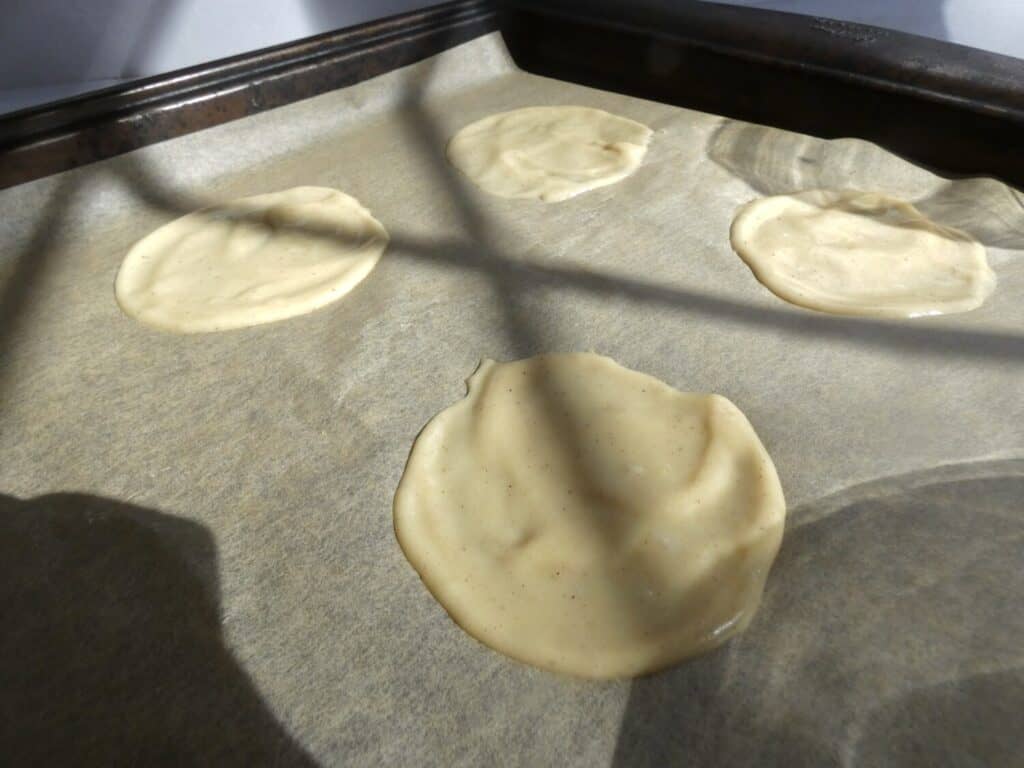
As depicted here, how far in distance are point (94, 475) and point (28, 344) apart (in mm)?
387

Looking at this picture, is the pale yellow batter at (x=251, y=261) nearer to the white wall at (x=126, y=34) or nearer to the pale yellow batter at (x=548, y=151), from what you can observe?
the pale yellow batter at (x=548, y=151)

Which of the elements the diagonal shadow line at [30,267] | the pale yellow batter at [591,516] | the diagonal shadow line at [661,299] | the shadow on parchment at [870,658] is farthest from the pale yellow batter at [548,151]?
Answer: the shadow on parchment at [870,658]

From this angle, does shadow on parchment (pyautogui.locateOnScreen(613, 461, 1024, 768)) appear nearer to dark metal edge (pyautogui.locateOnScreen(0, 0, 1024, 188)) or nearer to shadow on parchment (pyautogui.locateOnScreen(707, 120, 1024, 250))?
shadow on parchment (pyautogui.locateOnScreen(707, 120, 1024, 250))

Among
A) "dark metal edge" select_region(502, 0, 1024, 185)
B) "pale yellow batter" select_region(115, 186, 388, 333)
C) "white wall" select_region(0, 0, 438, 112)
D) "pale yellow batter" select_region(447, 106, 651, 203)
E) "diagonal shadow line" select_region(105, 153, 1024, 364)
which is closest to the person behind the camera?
"diagonal shadow line" select_region(105, 153, 1024, 364)

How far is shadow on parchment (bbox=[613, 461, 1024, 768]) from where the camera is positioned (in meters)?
0.80

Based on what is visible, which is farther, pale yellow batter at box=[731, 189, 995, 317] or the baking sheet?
pale yellow batter at box=[731, 189, 995, 317]

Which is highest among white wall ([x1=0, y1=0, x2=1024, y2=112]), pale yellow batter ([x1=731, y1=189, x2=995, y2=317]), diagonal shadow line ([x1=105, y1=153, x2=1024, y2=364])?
white wall ([x1=0, y1=0, x2=1024, y2=112])

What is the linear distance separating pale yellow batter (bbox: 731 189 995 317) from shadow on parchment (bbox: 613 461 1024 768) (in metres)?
0.43

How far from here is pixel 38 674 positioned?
2.97 ft

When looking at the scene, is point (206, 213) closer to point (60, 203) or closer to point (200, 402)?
point (60, 203)

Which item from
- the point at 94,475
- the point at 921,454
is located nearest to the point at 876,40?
the point at 921,454

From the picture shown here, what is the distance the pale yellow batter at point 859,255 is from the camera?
4.39 feet

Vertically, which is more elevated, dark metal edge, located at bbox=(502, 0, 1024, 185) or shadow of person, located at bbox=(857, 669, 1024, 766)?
dark metal edge, located at bbox=(502, 0, 1024, 185)

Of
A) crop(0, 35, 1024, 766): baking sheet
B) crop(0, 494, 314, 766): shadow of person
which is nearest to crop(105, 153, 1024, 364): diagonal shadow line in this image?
crop(0, 35, 1024, 766): baking sheet
